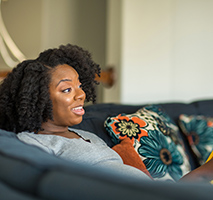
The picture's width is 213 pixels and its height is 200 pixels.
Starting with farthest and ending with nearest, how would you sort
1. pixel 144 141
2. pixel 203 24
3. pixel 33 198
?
1. pixel 203 24
2. pixel 144 141
3. pixel 33 198

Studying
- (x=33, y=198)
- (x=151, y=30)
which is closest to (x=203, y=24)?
(x=151, y=30)

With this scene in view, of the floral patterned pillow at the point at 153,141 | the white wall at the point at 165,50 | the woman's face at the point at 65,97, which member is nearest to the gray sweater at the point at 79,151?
the woman's face at the point at 65,97

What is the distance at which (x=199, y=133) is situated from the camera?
1.98 m

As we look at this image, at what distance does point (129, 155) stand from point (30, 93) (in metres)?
0.43

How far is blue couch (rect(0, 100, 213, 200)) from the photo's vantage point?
15.8 inches

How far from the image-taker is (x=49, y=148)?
99 cm

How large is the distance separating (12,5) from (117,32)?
62.4 inches

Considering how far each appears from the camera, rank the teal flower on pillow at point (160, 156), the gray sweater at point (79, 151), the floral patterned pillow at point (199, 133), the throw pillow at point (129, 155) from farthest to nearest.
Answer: the floral patterned pillow at point (199, 133), the teal flower on pillow at point (160, 156), the throw pillow at point (129, 155), the gray sweater at point (79, 151)

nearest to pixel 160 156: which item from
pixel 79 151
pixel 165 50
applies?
pixel 79 151

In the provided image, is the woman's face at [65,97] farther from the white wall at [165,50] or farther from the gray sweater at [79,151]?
the white wall at [165,50]

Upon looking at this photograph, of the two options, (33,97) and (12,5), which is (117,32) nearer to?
(12,5)

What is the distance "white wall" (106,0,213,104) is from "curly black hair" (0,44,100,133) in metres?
2.37

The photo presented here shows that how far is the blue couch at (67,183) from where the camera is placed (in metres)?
0.40

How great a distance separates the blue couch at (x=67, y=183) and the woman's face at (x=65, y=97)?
46cm
